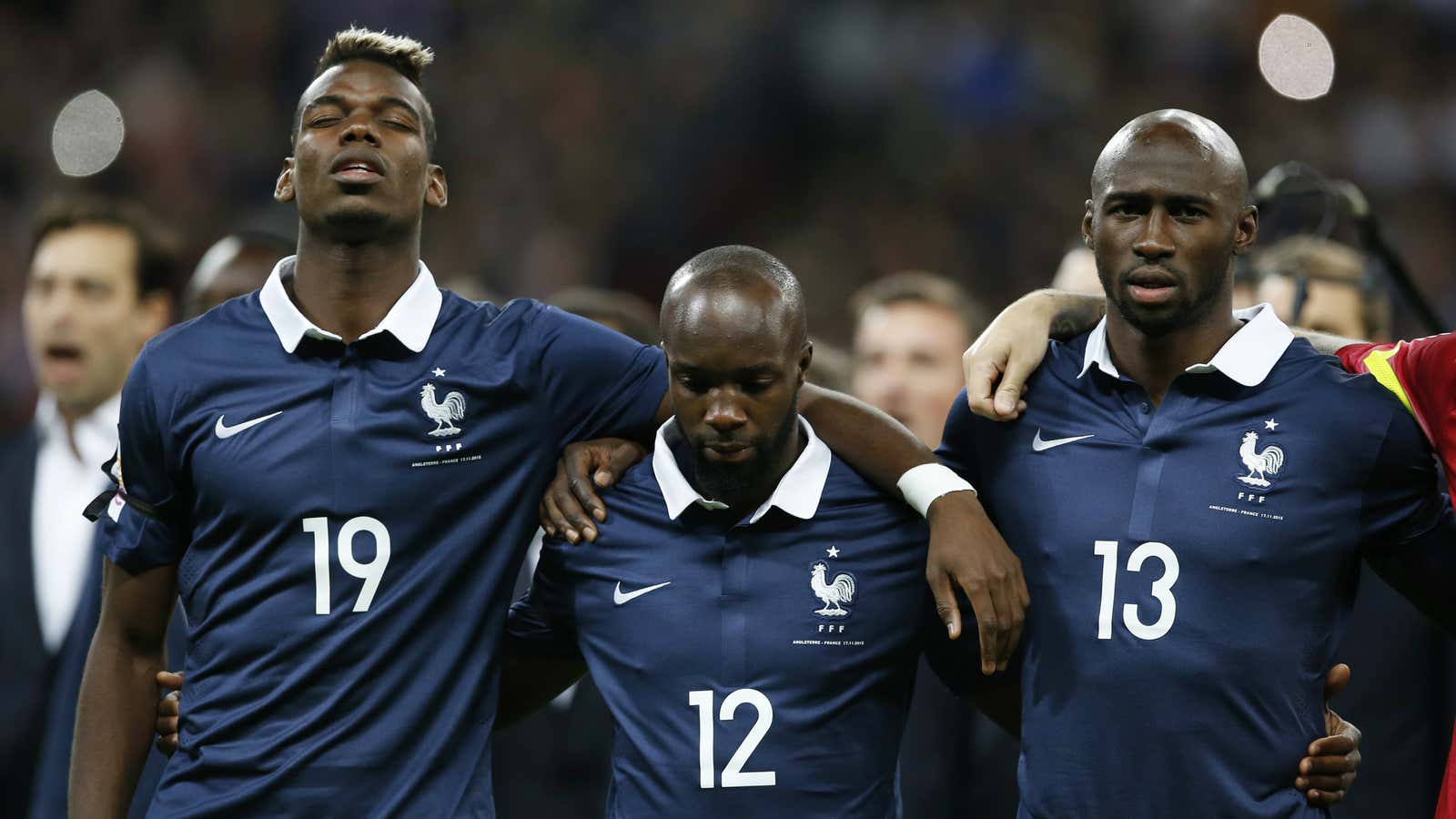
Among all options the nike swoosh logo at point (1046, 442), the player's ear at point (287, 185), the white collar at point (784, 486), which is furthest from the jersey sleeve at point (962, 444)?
the player's ear at point (287, 185)

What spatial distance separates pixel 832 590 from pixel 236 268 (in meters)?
2.42

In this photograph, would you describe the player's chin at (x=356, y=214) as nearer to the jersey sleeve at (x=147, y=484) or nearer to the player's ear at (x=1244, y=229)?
the jersey sleeve at (x=147, y=484)

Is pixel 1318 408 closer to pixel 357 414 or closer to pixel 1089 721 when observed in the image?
pixel 1089 721

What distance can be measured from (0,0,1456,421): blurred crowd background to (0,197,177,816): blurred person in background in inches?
173

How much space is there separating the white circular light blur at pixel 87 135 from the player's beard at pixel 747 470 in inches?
293

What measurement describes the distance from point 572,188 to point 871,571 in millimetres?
7501

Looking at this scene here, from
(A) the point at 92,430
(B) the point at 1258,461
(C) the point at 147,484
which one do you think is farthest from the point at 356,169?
(A) the point at 92,430

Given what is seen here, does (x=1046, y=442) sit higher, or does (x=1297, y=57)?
(x=1297, y=57)

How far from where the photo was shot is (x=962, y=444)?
3.55 m

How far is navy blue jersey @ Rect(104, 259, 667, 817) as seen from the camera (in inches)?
126

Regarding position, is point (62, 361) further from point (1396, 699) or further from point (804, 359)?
point (1396, 699)

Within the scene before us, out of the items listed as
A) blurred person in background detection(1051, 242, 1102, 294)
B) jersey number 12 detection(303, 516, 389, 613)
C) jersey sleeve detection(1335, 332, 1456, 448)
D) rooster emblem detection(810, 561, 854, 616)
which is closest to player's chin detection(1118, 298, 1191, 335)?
jersey sleeve detection(1335, 332, 1456, 448)

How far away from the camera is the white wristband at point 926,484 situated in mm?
3279

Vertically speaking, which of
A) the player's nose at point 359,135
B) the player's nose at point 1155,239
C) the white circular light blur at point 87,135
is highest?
the white circular light blur at point 87,135
